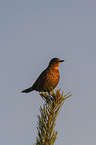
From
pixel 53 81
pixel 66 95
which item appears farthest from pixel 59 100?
pixel 53 81

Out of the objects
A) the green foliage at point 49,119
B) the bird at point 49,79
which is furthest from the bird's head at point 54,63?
the green foliage at point 49,119

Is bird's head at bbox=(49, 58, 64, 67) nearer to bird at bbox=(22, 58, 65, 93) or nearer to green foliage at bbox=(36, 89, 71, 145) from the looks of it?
bird at bbox=(22, 58, 65, 93)

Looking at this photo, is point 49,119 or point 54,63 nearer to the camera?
point 49,119

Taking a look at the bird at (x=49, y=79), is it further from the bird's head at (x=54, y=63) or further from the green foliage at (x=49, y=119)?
the green foliage at (x=49, y=119)

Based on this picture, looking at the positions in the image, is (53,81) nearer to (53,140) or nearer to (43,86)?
(43,86)

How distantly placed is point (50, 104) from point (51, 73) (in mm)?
3485

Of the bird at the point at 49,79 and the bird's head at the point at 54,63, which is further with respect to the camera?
the bird's head at the point at 54,63

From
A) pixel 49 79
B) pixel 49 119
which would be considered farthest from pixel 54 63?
pixel 49 119

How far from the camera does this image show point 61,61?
322 inches

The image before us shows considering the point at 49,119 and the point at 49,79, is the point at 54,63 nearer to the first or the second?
the point at 49,79

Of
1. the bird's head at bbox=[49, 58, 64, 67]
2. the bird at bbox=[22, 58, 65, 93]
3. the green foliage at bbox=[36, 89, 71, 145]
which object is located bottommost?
the green foliage at bbox=[36, 89, 71, 145]

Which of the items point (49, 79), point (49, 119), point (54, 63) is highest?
point (54, 63)

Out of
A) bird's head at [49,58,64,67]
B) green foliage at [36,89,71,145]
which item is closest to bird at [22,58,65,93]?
bird's head at [49,58,64,67]

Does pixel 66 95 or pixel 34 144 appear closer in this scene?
pixel 34 144
